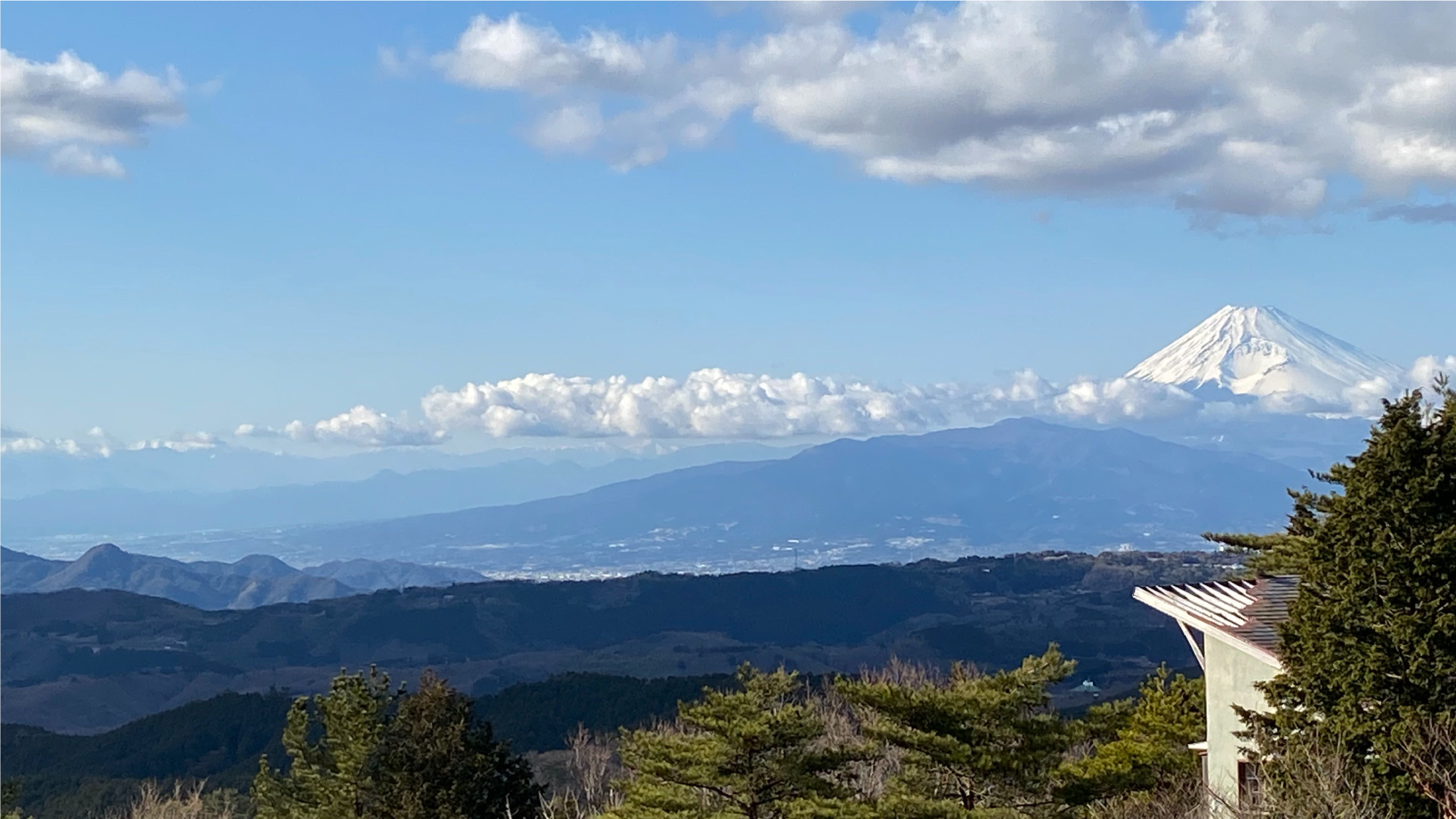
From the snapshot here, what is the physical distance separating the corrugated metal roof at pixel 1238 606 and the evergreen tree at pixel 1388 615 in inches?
40.4

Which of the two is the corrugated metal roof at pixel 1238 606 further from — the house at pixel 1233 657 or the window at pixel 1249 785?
the window at pixel 1249 785

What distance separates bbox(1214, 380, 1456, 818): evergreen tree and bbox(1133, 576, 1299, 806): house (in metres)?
1.05

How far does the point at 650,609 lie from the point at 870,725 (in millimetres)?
157842

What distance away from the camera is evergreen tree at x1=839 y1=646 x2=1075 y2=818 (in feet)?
60.7

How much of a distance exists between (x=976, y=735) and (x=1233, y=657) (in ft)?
10.9

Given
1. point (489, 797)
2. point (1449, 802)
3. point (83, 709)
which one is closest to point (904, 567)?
point (83, 709)

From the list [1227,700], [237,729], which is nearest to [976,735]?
[1227,700]

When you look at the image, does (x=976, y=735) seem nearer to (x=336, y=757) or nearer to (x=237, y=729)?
(x=336, y=757)

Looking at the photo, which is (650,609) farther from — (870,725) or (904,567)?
(870,725)

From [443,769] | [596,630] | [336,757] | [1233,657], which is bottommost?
[596,630]

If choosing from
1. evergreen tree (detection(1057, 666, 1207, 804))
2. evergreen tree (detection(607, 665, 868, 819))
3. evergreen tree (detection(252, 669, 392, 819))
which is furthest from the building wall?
evergreen tree (detection(252, 669, 392, 819))

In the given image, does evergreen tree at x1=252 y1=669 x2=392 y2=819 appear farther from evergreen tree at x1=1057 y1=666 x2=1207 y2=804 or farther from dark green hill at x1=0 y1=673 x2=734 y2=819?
dark green hill at x1=0 y1=673 x2=734 y2=819

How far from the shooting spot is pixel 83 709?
125125 millimetres

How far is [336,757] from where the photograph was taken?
104 feet
